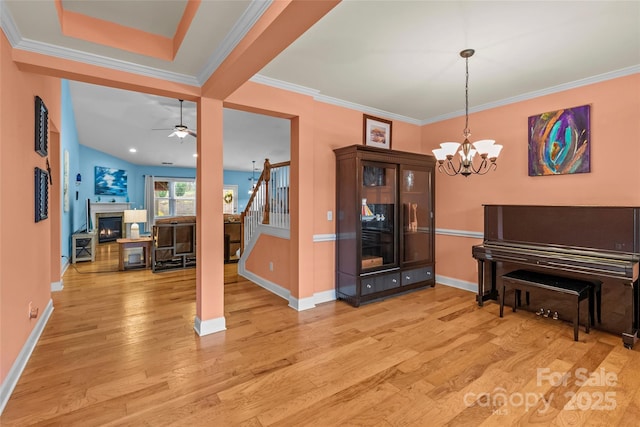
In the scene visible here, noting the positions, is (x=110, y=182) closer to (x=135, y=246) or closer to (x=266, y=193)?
(x=135, y=246)

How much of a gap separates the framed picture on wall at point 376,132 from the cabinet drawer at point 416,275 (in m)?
1.80

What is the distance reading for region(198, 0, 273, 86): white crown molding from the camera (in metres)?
1.78

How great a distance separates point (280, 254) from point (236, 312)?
939mm

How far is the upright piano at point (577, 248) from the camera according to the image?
106 inches

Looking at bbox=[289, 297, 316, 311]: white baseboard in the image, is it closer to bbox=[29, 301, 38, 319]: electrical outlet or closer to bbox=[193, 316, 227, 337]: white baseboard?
bbox=[193, 316, 227, 337]: white baseboard

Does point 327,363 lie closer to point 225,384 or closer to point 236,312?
point 225,384

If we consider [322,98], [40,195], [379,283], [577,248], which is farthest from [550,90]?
[40,195]

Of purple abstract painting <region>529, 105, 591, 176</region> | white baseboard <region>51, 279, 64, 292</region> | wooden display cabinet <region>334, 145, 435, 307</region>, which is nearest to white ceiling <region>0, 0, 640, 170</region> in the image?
purple abstract painting <region>529, 105, 591, 176</region>

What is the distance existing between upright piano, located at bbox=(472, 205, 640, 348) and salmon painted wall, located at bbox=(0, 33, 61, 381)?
4.21 metres

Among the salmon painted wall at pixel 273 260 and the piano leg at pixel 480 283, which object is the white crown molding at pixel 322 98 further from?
the piano leg at pixel 480 283

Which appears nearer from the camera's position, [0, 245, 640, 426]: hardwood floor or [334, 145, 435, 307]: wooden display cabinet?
[0, 245, 640, 426]: hardwood floor

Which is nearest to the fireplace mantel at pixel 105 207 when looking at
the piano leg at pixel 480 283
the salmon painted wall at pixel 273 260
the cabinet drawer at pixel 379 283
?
the salmon painted wall at pixel 273 260

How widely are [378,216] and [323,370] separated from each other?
2132mm

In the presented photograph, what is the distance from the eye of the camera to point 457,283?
14.4 ft
